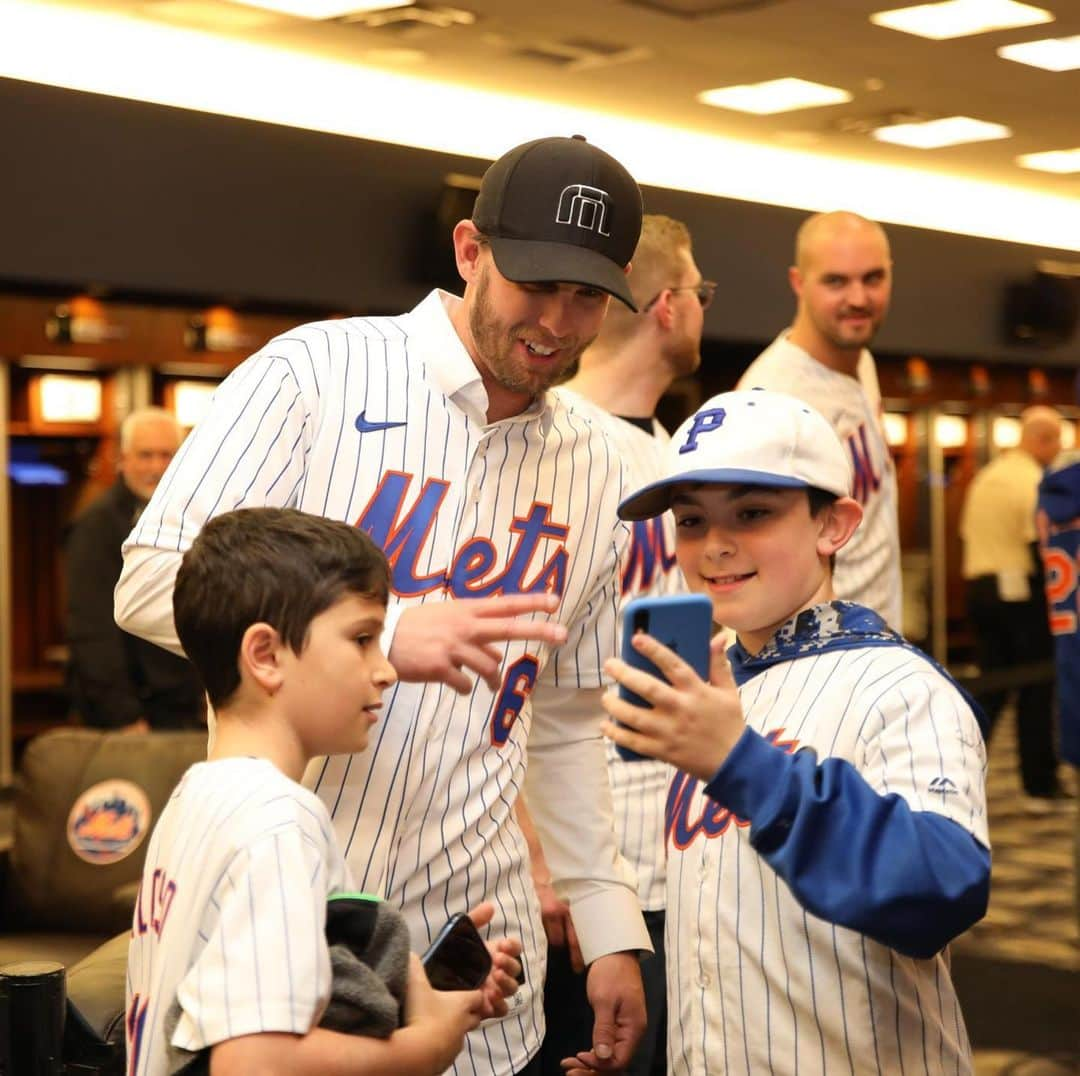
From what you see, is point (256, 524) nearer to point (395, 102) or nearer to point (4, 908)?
point (4, 908)

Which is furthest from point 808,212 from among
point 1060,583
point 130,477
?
point 1060,583

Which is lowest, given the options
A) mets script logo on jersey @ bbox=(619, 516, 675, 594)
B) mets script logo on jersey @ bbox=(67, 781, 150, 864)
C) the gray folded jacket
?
mets script logo on jersey @ bbox=(67, 781, 150, 864)

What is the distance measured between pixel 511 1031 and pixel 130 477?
418cm

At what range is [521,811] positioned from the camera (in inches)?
101

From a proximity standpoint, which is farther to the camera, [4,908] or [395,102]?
[395,102]

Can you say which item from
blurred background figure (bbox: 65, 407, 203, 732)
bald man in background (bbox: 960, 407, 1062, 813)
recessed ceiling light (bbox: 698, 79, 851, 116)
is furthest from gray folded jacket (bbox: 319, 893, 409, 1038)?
recessed ceiling light (bbox: 698, 79, 851, 116)

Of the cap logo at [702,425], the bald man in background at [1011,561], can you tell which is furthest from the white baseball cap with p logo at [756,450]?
the bald man in background at [1011,561]

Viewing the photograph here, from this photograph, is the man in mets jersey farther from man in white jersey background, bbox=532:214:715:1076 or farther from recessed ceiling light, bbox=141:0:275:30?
recessed ceiling light, bbox=141:0:275:30

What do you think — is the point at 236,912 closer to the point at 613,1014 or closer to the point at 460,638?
the point at 460,638

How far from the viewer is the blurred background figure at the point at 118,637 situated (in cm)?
562

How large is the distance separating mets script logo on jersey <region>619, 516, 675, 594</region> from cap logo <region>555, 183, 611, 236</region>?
1.21 m

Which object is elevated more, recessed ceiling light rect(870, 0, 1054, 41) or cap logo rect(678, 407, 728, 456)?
recessed ceiling light rect(870, 0, 1054, 41)

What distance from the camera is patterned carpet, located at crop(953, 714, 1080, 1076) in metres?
4.46

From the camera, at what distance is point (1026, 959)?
538 cm
